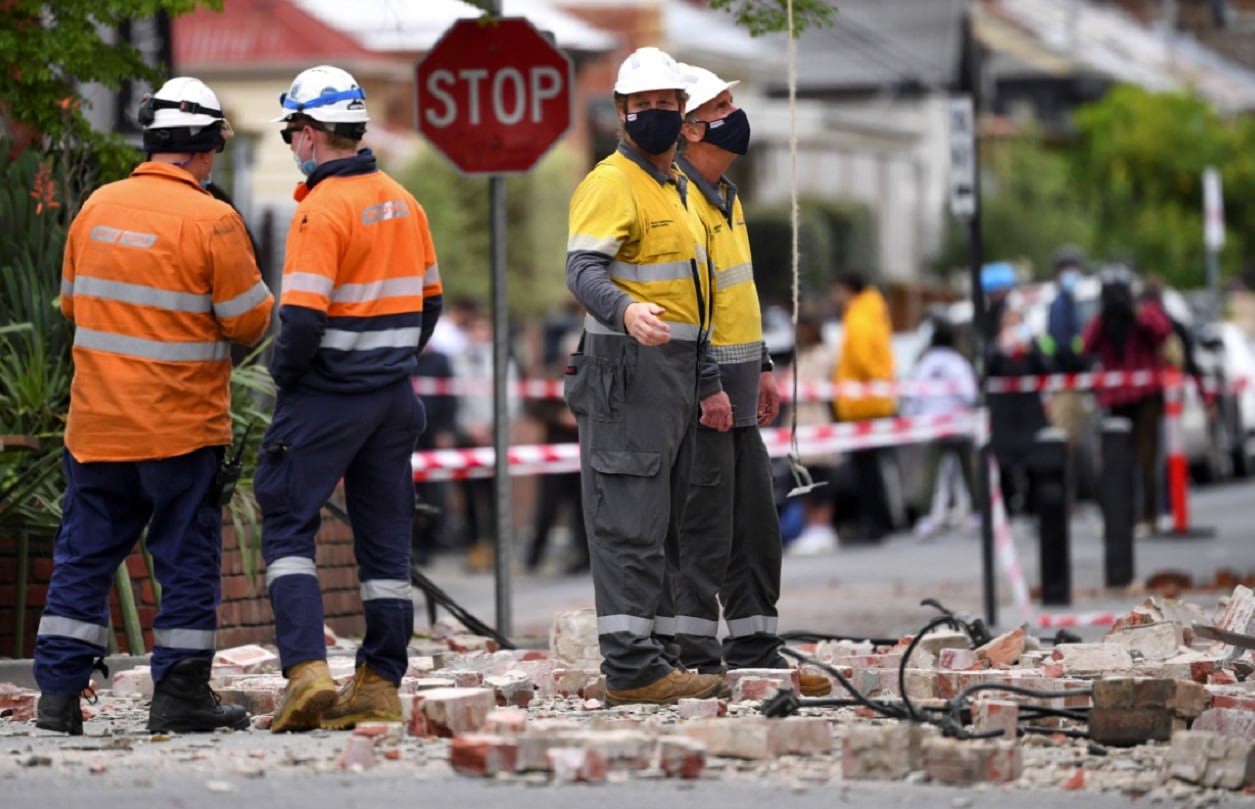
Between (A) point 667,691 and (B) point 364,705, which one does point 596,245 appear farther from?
(B) point 364,705

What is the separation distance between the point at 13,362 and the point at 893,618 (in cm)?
502

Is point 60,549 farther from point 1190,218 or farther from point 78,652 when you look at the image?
point 1190,218

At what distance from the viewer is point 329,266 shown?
730 centimetres

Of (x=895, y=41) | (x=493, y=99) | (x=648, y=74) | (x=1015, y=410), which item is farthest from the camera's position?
(x=895, y=41)

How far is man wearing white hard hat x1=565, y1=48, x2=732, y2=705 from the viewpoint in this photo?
7.96m

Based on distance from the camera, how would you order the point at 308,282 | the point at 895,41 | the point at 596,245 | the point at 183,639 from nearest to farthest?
the point at 308,282 → the point at 183,639 → the point at 596,245 → the point at 895,41

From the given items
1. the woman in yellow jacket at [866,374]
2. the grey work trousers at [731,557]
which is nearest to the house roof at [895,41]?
the woman in yellow jacket at [866,374]

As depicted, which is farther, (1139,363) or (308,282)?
(1139,363)

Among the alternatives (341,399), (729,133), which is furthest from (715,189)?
(341,399)

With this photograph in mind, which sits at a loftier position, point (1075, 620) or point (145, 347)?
point (145, 347)

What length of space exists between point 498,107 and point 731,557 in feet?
9.51

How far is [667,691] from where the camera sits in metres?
7.99

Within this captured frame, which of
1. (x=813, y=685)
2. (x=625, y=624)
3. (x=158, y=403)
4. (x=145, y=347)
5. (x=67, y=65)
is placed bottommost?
(x=813, y=685)

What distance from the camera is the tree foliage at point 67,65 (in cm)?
1020
